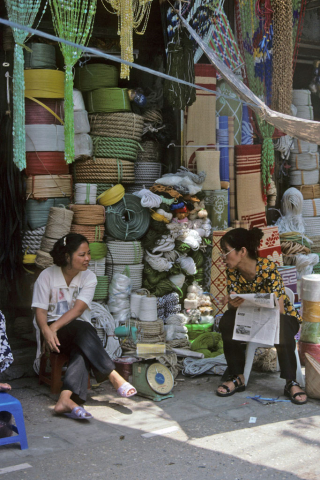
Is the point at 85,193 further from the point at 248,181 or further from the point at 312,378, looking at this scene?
the point at 312,378

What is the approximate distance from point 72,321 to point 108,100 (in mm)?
2351

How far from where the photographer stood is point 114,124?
579 centimetres

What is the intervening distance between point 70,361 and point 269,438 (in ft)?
4.83

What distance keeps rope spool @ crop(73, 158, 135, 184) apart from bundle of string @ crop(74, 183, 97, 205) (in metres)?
0.14

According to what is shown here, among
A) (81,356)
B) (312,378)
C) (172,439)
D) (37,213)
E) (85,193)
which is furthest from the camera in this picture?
(85,193)

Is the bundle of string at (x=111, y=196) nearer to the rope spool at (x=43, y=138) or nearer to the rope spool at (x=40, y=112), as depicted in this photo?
the rope spool at (x=43, y=138)

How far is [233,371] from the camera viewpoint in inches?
186

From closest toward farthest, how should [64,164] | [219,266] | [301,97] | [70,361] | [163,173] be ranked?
[70,361], [64,164], [219,266], [163,173], [301,97]

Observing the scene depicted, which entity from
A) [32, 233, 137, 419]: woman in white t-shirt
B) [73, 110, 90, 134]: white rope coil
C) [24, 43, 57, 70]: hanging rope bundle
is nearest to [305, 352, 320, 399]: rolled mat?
[32, 233, 137, 419]: woman in white t-shirt

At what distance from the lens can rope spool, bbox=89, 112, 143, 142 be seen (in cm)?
579

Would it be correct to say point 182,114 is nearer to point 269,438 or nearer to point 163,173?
point 163,173

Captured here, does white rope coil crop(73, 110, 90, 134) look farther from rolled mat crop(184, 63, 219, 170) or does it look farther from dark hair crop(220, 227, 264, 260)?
dark hair crop(220, 227, 264, 260)

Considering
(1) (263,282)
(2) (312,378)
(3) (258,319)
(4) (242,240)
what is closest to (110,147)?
(4) (242,240)

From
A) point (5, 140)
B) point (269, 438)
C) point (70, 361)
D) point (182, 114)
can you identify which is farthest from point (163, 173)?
point (269, 438)
